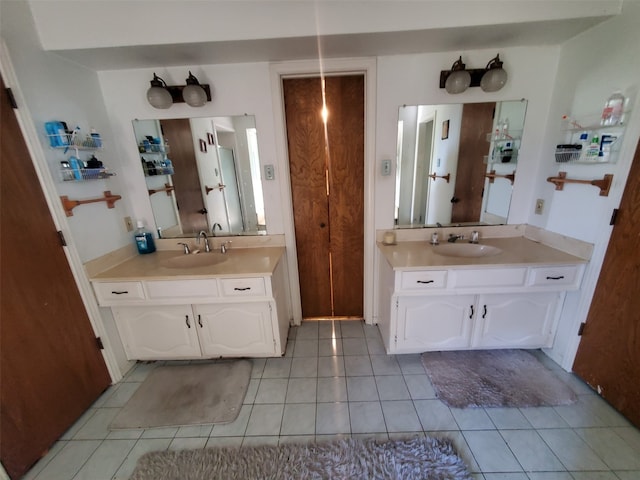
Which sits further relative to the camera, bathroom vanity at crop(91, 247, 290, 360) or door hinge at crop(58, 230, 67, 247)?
bathroom vanity at crop(91, 247, 290, 360)

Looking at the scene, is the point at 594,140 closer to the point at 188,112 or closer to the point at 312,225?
the point at 312,225

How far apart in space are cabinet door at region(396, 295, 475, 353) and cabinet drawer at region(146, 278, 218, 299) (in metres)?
1.29

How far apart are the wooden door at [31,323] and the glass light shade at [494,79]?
2.77 m

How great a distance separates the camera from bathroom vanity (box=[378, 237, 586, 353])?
63.6 inches

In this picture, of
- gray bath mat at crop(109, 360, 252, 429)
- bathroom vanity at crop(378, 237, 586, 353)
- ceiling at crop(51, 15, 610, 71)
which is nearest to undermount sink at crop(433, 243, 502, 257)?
bathroom vanity at crop(378, 237, 586, 353)

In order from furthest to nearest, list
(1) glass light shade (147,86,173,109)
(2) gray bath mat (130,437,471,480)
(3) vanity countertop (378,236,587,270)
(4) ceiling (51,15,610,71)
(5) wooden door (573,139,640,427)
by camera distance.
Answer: (1) glass light shade (147,86,173,109) → (3) vanity countertop (378,236,587,270) → (4) ceiling (51,15,610,71) → (5) wooden door (573,139,640,427) → (2) gray bath mat (130,437,471,480)

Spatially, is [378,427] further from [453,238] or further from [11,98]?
[11,98]

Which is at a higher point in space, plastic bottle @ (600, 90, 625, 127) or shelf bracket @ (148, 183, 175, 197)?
plastic bottle @ (600, 90, 625, 127)

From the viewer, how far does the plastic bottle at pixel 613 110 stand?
1.36 meters

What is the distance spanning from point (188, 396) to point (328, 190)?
181cm

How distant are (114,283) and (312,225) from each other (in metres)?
1.46

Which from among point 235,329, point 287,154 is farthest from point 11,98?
point 235,329

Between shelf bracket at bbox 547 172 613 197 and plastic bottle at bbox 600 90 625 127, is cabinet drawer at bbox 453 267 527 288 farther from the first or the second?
plastic bottle at bbox 600 90 625 127

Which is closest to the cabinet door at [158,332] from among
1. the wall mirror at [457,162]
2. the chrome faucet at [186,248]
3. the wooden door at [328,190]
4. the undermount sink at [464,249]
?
the chrome faucet at [186,248]
